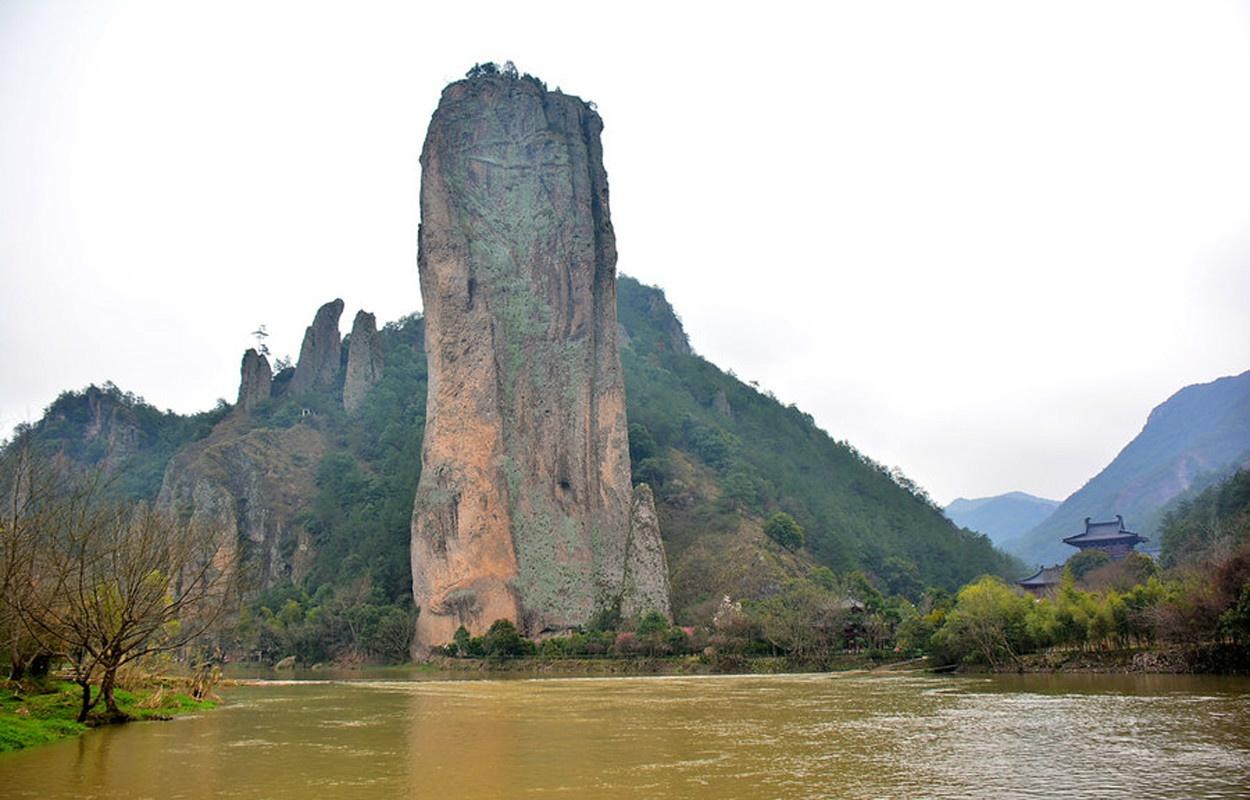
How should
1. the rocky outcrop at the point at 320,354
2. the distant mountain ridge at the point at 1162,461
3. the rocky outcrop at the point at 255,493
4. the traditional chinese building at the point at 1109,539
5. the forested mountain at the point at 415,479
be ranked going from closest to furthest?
the traditional chinese building at the point at 1109,539 < the forested mountain at the point at 415,479 < the rocky outcrop at the point at 255,493 < the rocky outcrop at the point at 320,354 < the distant mountain ridge at the point at 1162,461

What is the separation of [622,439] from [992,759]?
59042 mm

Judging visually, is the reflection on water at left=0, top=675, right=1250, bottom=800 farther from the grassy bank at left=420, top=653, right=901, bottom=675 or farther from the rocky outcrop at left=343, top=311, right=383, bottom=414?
the rocky outcrop at left=343, top=311, right=383, bottom=414

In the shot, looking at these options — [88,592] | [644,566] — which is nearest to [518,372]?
[644,566]

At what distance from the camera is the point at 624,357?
373ft

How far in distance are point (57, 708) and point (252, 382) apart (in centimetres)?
8969

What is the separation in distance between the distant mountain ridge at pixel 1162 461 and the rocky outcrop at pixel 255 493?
105m

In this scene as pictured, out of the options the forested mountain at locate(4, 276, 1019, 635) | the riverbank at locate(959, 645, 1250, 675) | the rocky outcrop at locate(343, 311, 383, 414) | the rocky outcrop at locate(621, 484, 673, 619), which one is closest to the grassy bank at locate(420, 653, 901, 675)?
the rocky outcrop at locate(621, 484, 673, 619)

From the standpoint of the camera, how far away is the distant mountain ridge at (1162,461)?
146 m

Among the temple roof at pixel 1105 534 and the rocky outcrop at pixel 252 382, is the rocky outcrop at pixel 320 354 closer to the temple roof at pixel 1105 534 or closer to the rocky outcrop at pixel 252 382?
the rocky outcrop at pixel 252 382

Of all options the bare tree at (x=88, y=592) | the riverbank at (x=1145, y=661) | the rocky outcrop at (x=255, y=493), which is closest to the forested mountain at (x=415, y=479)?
the rocky outcrop at (x=255, y=493)

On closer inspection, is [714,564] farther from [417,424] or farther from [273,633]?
[417,424]

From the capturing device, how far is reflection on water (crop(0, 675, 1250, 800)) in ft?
45.0

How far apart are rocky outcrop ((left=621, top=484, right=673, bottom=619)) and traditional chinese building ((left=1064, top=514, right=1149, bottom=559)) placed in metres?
35.2

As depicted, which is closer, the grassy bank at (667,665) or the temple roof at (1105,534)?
the grassy bank at (667,665)
